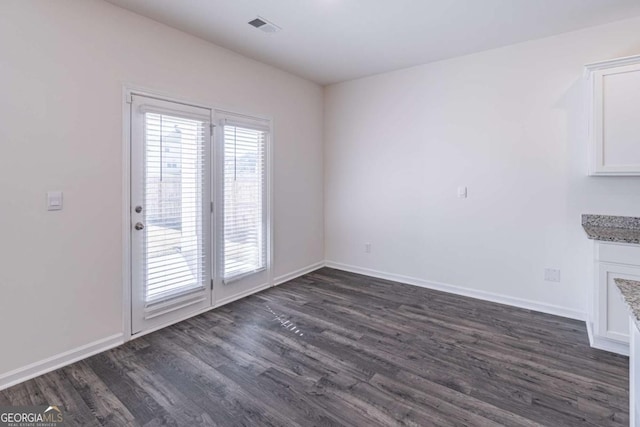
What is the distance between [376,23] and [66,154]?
280cm

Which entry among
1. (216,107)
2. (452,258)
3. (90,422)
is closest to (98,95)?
(216,107)

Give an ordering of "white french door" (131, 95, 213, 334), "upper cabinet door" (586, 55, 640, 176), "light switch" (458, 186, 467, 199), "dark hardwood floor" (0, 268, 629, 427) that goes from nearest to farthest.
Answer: "dark hardwood floor" (0, 268, 629, 427) → "upper cabinet door" (586, 55, 640, 176) → "white french door" (131, 95, 213, 334) → "light switch" (458, 186, 467, 199)

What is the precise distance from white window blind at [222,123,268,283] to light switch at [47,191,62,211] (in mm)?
1439

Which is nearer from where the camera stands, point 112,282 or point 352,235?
point 112,282

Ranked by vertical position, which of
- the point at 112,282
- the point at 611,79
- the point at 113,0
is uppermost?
the point at 113,0

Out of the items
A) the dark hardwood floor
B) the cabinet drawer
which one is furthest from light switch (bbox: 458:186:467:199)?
the cabinet drawer

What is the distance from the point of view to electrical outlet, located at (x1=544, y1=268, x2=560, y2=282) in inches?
128

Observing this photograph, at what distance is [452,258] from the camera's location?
3.89 metres

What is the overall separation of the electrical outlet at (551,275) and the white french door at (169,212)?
138 inches

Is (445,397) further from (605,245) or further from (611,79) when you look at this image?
(611,79)

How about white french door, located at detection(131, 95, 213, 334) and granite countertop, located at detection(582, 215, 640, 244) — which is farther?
white french door, located at detection(131, 95, 213, 334)

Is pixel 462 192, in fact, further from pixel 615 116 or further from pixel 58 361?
pixel 58 361

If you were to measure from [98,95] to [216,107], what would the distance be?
1068mm

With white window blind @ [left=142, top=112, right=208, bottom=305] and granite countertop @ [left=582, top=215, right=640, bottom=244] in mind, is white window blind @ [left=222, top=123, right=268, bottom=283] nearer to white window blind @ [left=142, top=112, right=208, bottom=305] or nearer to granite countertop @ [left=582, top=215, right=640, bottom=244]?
white window blind @ [left=142, top=112, right=208, bottom=305]
